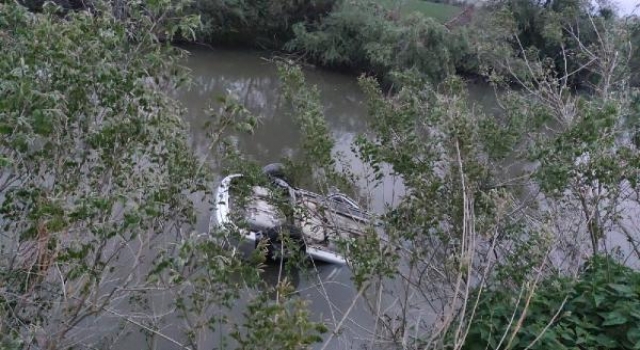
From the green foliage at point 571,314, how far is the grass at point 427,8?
14.4 meters

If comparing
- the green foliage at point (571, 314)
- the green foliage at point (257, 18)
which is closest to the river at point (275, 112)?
the green foliage at point (257, 18)

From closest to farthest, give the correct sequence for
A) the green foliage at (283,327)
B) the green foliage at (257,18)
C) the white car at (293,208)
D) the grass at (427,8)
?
the green foliage at (283,327), the white car at (293,208), the green foliage at (257,18), the grass at (427,8)

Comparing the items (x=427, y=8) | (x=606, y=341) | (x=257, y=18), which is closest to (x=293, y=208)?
(x=606, y=341)

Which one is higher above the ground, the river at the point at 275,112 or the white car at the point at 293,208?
the white car at the point at 293,208

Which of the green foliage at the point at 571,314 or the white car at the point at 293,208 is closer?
the green foliage at the point at 571,314

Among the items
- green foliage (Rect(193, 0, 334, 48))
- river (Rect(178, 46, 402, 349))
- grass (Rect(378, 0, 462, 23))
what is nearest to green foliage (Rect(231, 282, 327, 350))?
river (Rect(178, 46, 402, 349))

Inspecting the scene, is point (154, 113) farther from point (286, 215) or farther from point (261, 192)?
point (261, 192)

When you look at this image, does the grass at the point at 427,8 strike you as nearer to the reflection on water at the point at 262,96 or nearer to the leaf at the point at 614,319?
the reflection on water at the point at 262,96

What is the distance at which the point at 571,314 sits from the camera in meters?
3.27

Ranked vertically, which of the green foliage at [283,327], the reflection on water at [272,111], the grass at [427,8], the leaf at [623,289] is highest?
the grass at [427,8]

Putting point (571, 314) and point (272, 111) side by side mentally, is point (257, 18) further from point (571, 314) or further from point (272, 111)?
point (571, 314)

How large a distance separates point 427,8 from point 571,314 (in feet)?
60.2

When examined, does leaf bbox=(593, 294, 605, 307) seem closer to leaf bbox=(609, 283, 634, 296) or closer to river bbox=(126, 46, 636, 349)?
leaf bbox=(609, 283, 634, 296)

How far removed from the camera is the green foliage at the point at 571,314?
10.4ft
